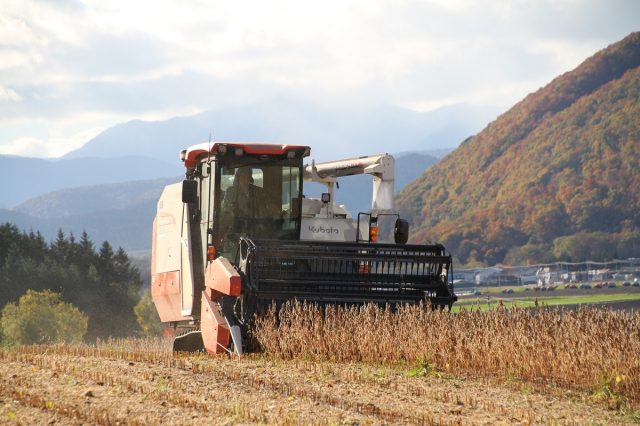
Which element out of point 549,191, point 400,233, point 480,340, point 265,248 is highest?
point 549,191

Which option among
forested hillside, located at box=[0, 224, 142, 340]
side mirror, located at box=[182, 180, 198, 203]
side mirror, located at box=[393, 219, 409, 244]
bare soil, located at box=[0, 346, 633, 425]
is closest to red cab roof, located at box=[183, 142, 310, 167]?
side mirror, located at box=[182, 180, 198, 203]

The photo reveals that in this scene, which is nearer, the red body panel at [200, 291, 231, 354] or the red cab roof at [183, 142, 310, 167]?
the red body panel at [200, 291, 231, 354]

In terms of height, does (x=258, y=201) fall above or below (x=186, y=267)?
above

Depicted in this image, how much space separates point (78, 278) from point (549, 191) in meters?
108

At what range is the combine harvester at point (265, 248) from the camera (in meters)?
14.9

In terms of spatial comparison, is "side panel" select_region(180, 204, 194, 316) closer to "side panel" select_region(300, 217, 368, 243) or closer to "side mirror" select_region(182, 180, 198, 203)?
"side mirror" select_region(182, 180, 198, 203)

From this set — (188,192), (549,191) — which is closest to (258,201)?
(188,192)

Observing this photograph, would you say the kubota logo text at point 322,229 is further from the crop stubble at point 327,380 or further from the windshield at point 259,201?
the crop stubble at point 327,380

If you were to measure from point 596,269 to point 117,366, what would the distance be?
5920 inches

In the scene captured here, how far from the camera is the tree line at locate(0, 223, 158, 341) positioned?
234 ft

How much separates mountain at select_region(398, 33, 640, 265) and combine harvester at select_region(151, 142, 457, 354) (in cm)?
14402

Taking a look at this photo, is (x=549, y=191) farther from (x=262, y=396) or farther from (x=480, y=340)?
(x=262, y=396)

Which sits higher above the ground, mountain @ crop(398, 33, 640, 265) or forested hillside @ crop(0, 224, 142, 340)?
mountain @ crop(398, 33, 640, 265)

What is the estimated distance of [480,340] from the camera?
43.7 feet
